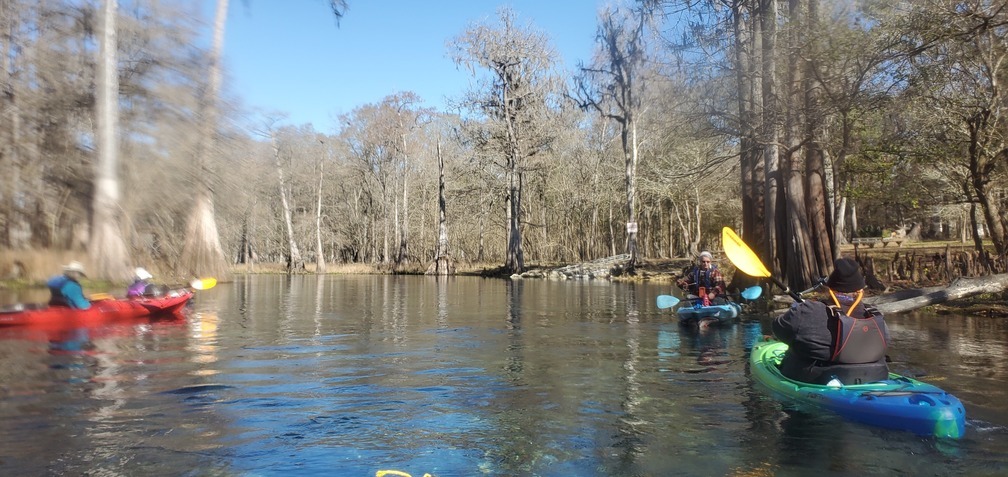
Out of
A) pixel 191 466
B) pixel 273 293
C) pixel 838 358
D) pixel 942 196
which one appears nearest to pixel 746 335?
pixel 838 358

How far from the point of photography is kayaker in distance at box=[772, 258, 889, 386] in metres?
6.31

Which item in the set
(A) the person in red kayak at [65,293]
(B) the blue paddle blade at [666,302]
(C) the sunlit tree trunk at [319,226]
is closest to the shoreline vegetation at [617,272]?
(A) the person in red kayak at [65,293]

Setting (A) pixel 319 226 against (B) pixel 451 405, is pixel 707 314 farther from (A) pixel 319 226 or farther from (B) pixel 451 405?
(A) pixel 319 226

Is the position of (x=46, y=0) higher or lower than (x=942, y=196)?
higher

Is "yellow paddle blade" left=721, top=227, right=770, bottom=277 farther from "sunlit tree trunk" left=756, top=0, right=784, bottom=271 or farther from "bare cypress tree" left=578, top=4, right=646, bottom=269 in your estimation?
"bare cypress tree" left=578, top=4, right=646, bottom=269

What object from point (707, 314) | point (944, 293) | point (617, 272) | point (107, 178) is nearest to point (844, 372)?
point (707, 314)

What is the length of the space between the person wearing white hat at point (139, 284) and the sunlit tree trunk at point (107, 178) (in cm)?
57

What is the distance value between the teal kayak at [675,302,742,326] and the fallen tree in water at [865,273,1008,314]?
3.37 meters

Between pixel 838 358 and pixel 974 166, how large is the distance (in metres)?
10.7

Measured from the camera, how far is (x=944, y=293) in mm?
13820

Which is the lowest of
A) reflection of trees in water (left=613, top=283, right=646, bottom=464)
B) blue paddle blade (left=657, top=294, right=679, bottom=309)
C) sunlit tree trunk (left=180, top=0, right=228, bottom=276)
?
reflection of trees in water (left=613, top=283, right=646, bottom=464)

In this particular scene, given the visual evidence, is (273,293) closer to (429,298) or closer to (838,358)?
(429,298)

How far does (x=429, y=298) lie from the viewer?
70.2 ft

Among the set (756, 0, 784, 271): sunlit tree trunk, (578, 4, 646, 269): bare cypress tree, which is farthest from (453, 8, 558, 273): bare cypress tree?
(756, 0, 784, 271): sunlit tree trunk
